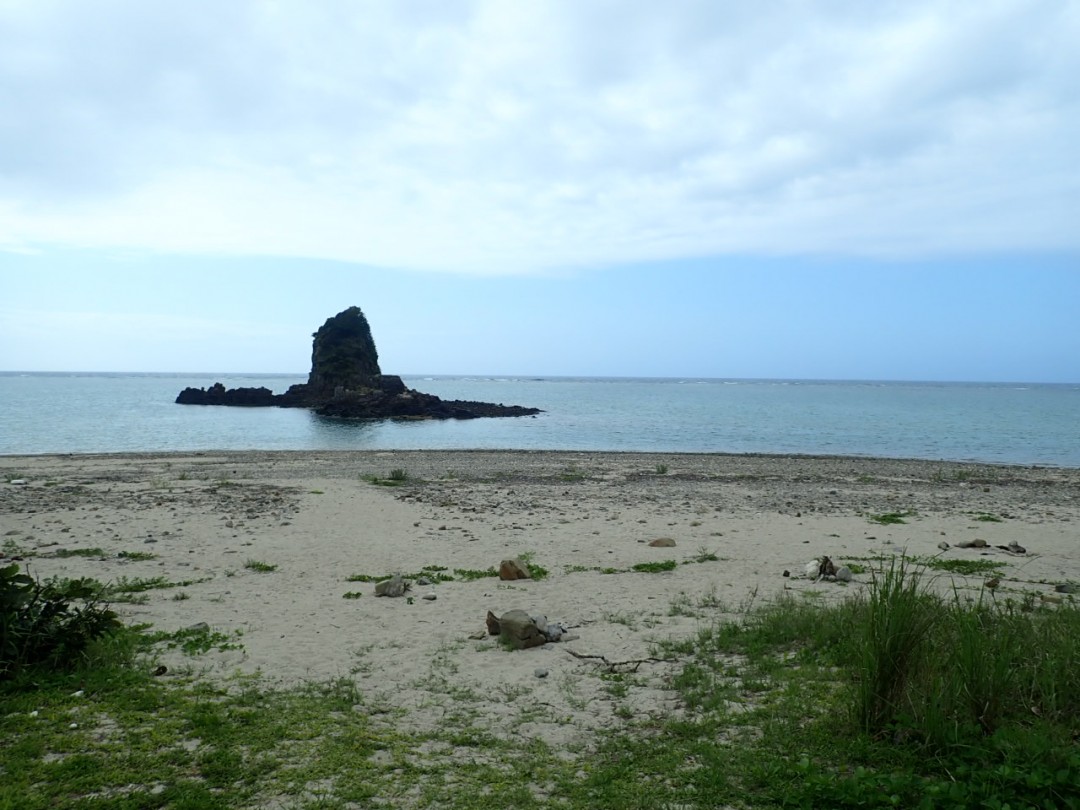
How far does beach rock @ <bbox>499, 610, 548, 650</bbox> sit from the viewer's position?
26.7 ft

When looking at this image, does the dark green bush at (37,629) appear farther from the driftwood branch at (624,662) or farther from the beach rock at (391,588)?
the driftwood branch at (624,662)

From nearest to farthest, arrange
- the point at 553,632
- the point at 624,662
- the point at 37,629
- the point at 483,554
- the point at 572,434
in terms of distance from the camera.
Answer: the point at 37,629, the point at 624,662, the point at 553,632, the point at 483,554, the point at 572,434

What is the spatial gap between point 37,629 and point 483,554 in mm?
7765

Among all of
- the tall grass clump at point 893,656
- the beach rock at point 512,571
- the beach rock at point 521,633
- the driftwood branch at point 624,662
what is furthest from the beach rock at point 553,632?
the tall grass clump at point 893,656

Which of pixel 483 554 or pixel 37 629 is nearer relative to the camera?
pixel 37 629

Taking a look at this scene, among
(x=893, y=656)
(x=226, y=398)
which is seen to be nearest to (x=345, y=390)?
(x=226, y=398)

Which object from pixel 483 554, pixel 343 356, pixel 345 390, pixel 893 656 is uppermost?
pixel 343 356

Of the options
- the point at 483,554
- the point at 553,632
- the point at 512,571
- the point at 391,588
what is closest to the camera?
the point at 553,632

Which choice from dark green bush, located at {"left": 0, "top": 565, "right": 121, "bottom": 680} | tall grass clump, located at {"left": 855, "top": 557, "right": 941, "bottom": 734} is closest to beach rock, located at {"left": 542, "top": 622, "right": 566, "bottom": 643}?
tall grass clump, located at {"left": 855, "top": 557, "right": 941, "bottom": 734}

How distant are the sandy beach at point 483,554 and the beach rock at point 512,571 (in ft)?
0.68

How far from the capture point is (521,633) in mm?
8141

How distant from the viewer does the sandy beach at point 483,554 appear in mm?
7473

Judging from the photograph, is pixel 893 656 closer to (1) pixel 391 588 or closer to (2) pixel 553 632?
(2) pixel 553 632

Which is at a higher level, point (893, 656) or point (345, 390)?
point (345, 390)
